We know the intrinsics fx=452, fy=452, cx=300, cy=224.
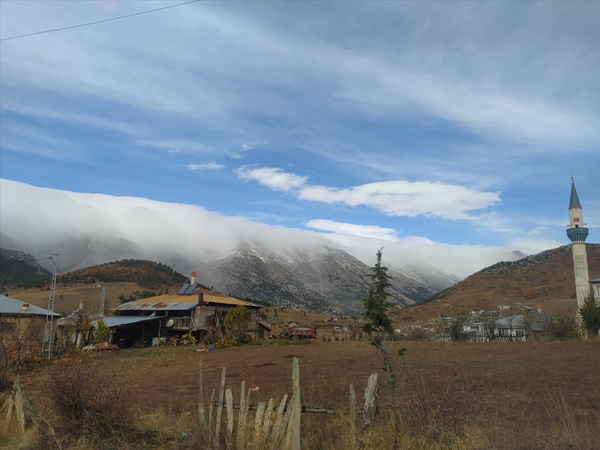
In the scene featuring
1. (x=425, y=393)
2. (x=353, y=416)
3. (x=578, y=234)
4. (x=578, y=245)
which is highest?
(x=578, y=234)

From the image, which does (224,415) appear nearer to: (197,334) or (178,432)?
(178,432)

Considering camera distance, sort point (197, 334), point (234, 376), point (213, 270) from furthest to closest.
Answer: point (213, 270) < point (197, 334) < point (234, 376)

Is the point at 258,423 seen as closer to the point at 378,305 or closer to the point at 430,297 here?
the point at 378,305

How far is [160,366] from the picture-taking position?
2509cm

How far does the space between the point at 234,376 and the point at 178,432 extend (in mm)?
11484

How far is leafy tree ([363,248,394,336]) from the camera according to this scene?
971 cm

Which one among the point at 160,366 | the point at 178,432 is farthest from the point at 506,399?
the point at 160,366

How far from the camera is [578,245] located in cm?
5834

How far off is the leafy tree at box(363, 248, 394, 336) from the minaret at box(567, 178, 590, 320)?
2092 inches

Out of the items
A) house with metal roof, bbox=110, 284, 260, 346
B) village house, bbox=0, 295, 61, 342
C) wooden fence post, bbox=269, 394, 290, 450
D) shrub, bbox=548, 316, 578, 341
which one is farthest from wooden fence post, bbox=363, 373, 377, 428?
shrub, bbox=548, 316, 578, 341

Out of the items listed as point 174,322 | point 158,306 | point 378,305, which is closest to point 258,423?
point 378,305

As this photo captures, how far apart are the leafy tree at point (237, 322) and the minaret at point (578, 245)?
39.8 m

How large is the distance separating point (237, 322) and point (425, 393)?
114ft

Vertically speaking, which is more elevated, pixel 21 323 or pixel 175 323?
pixel 21 323
